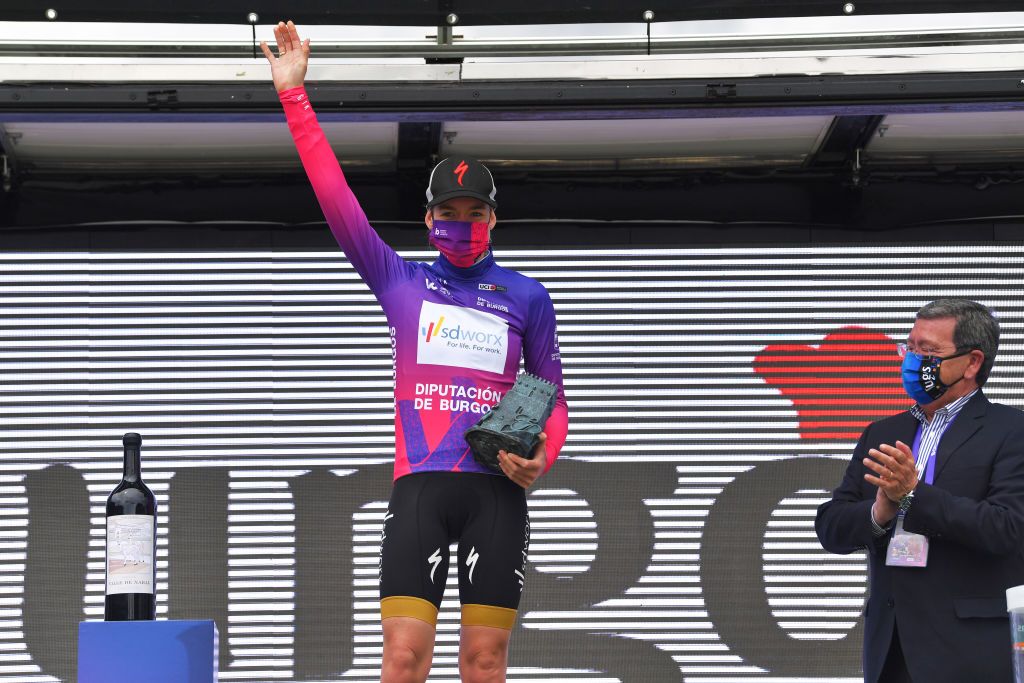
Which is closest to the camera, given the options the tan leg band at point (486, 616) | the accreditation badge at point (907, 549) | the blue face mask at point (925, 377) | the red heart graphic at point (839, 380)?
the tan leg band at point (486, 616)

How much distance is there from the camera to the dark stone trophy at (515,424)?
130 inches

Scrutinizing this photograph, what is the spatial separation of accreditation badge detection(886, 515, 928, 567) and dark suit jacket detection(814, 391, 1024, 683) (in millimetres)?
32

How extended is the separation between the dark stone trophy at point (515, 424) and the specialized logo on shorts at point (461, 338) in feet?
0.51

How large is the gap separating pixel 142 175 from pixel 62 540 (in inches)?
55.1

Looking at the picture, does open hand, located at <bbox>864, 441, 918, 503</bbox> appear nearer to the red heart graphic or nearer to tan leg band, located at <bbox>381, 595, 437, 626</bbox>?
tan leg band, located at <bbox>381, 595, 437, 626</bbox>

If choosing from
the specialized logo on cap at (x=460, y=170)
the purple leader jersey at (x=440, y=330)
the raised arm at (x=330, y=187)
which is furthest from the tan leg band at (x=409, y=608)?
the specialized logo on cap at (x=460, y=170)

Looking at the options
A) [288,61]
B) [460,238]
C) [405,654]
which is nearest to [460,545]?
[405,654]

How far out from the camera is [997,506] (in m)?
3.60

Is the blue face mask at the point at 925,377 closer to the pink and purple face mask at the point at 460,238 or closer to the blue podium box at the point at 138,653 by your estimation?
the pink and purple face mask at the point at 460,238

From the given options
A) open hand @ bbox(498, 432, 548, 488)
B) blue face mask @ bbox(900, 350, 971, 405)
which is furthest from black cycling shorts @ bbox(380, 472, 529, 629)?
blue face mask @ bbox(900, 350, 971, 405)

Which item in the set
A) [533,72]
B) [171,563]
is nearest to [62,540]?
[171,563]

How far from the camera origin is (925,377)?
3824 millimetres

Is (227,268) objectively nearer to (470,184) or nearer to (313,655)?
(313,655)

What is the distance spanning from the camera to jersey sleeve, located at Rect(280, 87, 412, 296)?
3.46m
